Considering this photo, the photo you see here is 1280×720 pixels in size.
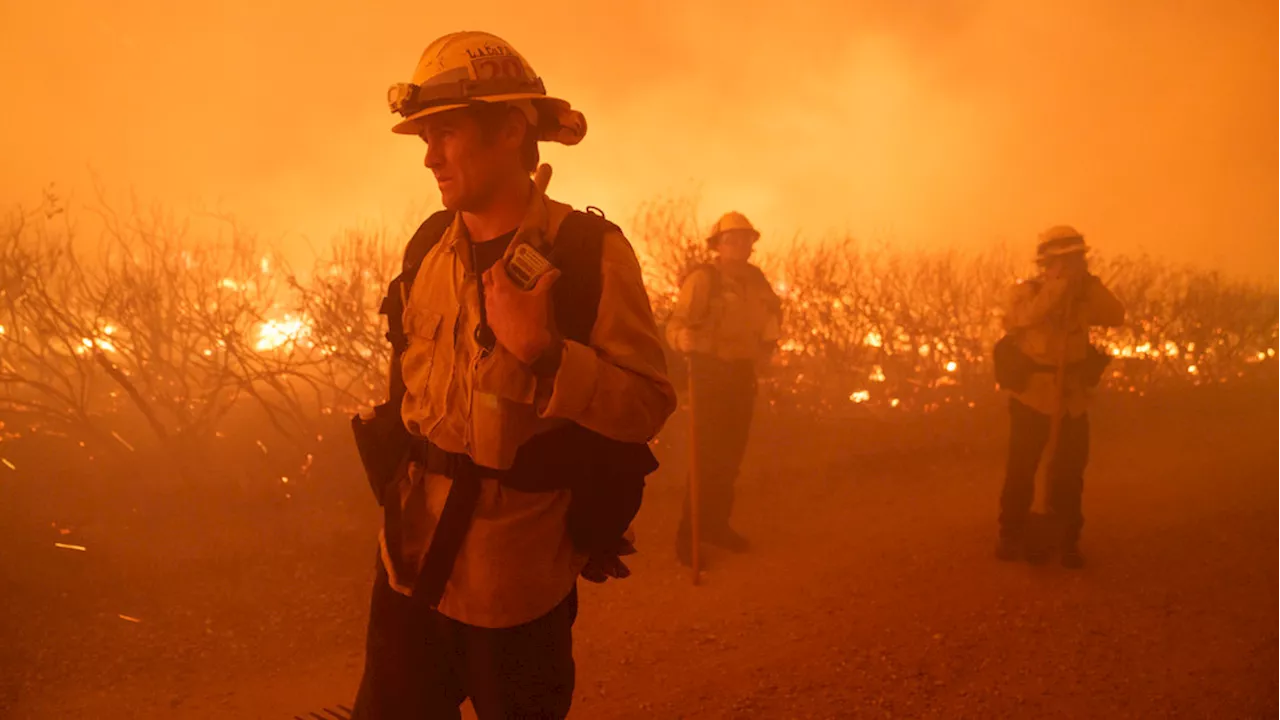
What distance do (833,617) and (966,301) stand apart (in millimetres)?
7069

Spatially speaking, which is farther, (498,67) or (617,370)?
(498,67)

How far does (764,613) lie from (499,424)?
310 cm

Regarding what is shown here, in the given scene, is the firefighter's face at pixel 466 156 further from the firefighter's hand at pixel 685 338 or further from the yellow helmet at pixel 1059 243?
the yellow helmet at pixel 1059 243

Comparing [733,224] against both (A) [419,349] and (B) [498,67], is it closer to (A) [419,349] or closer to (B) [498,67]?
(B) [498,67]

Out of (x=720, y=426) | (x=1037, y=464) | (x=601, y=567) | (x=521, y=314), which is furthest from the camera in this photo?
(x=720, y=426)

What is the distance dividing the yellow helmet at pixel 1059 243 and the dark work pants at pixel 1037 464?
1021 mm

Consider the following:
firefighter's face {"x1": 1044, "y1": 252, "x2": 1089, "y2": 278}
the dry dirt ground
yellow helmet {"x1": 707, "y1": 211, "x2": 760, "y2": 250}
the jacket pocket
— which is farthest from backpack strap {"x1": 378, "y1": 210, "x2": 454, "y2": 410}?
firefighter's face {"x1": 1044, "y1": 252, "x2": 1089, "y2": 278}

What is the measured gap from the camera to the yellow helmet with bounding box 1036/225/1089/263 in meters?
4.63

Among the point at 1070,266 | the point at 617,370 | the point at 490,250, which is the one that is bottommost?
the point at 617,370

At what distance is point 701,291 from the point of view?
5.08 m

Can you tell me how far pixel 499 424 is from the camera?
1.61 meters

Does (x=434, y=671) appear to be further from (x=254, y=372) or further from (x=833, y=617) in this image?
(x=254, y=372)

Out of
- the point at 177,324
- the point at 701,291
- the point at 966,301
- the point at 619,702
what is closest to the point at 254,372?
the point at 177,324

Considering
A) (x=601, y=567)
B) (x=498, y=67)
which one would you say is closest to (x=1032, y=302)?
(x=601, y=567)
